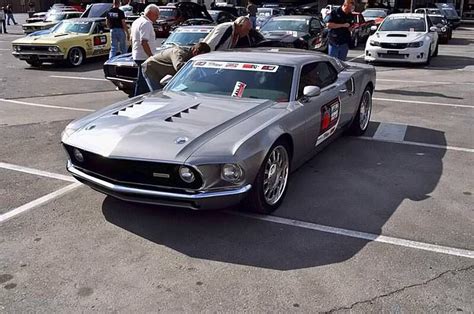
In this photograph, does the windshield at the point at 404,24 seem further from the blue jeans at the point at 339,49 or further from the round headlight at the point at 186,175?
the round headlight at the point at 186,175

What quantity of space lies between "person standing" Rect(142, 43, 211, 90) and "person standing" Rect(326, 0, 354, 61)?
157 inches

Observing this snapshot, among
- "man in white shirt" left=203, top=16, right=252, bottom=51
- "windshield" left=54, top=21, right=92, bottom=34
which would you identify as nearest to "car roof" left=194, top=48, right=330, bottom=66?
"man in white shirt" left=203, top=16, right=252, bottom=51

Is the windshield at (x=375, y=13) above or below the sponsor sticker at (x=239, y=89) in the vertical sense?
below

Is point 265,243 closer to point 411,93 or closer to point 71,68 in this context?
point 411,93

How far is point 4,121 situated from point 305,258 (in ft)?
20.1

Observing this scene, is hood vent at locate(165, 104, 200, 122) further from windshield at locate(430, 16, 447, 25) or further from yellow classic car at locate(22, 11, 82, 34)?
windshield at locate(430, 16, 447, 25)

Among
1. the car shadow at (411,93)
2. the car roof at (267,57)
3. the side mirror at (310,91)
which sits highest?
the car roof at (267,57)

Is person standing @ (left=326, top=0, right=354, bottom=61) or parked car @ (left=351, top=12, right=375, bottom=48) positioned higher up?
person standing @ (left=326, top=0, right=354, bottom=61)

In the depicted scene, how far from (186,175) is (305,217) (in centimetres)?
123

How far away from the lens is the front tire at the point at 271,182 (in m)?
4.11

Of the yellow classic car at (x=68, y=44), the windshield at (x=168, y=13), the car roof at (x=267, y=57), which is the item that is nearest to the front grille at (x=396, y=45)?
the yellow classic car at (x=68, y=44)

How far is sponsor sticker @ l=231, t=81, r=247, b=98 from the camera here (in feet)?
16.2

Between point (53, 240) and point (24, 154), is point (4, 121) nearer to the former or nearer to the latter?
point (24, 154)

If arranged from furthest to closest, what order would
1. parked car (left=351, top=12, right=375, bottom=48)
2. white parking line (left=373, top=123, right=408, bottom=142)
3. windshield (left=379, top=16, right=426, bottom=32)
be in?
1. parked car (left=351, top=12, right=375, bottom=48)
2. windshield (left=379, top=16, right=426, bottom=32)
3. white parking line (left=373, top=123, right=408, bottom=142)
